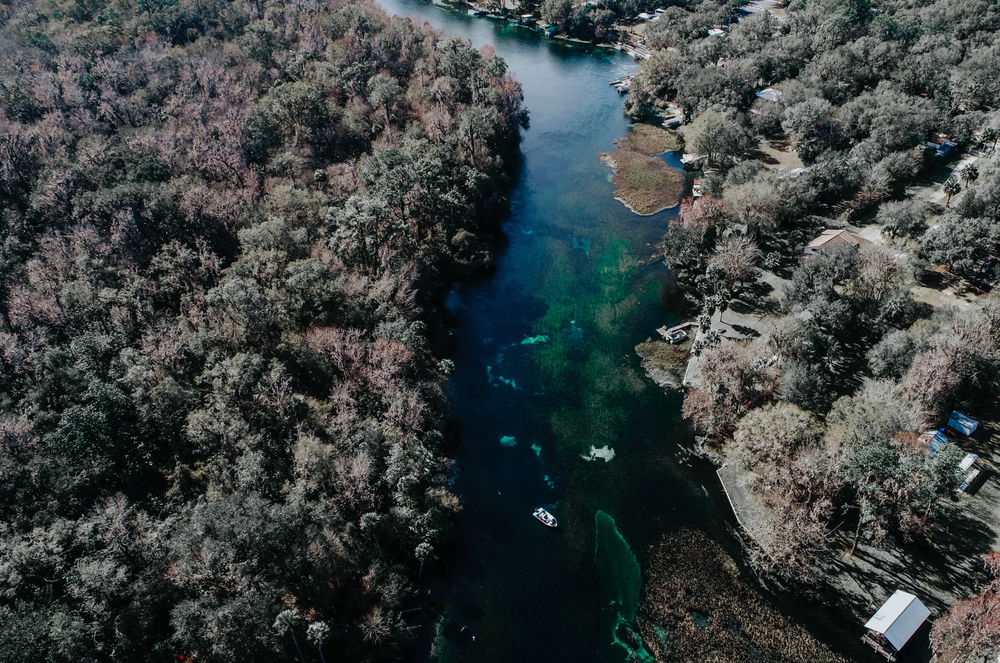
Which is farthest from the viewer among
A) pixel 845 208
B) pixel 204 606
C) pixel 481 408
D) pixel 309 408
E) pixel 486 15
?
pixel 486 15

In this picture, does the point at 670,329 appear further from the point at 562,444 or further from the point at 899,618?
the point at 899,618

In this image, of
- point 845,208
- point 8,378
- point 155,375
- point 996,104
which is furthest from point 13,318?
point 996,104

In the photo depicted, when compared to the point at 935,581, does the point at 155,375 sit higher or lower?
lower

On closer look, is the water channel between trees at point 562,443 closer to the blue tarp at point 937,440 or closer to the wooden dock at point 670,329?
the wooden dock at point 670,329

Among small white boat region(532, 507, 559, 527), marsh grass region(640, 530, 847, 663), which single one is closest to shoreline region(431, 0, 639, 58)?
small white boat region(532, 507, 559, 527)

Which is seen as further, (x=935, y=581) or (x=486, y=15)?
(x=486, y=15)

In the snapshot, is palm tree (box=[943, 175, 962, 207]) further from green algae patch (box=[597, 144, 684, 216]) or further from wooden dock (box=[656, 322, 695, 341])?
wooden dock (box=[656, 322, 695, 341])

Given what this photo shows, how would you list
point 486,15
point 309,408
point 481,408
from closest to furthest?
1. point 309,408
2. point 481,408
3. point 486,15

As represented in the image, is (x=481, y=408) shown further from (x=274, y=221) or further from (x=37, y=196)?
(x=37, y=196)
